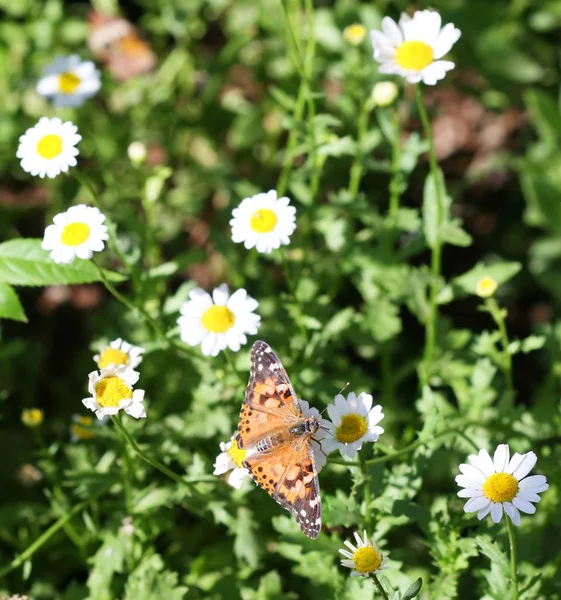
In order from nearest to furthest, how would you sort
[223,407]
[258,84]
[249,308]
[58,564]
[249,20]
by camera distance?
1. [249,308]
2. [223,407]
3. [58,564]
4. [249,20]
5. [258,84]

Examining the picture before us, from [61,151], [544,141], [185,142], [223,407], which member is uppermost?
[185,142]

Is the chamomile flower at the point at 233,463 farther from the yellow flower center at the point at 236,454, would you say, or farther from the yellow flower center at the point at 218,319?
the yellow flower center at the point at 218,319

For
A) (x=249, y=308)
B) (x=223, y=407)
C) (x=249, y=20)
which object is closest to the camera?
(x=249, y=308)

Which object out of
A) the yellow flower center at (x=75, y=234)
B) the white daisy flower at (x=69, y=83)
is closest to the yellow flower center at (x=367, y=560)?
the yellow flower center at (x=75, y=234)

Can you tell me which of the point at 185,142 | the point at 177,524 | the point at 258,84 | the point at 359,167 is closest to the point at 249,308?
the point at 359,167

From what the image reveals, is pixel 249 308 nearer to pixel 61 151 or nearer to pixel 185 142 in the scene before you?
pixel 61 151

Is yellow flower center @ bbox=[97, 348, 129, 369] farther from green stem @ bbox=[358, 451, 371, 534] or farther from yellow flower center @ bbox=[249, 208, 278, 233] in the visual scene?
green stem @ bbox=[358, 451, 371, 534]

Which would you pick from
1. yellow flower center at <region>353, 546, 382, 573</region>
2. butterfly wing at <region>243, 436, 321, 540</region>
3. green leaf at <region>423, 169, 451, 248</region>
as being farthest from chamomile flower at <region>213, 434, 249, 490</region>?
green leaf at <region>423, 169, 451, 248</region>
